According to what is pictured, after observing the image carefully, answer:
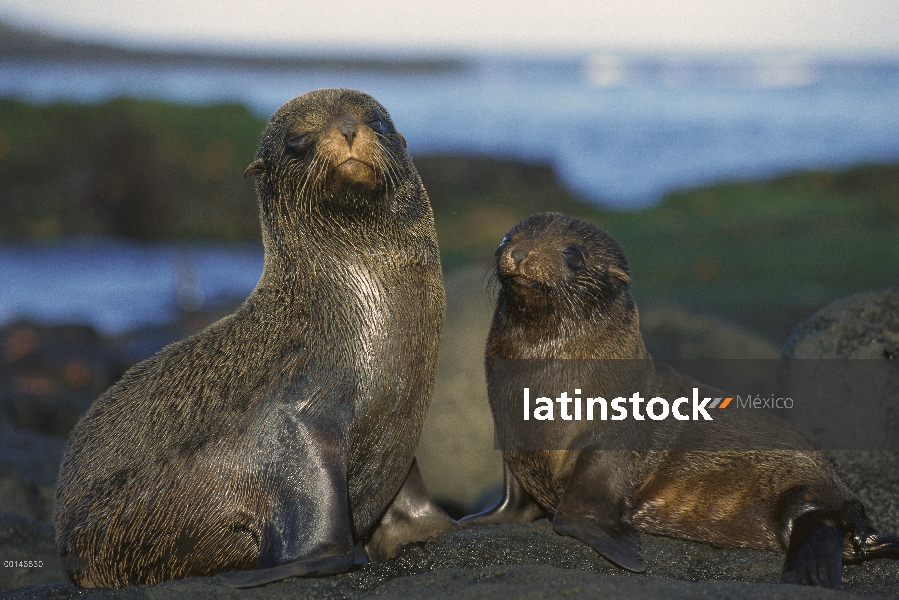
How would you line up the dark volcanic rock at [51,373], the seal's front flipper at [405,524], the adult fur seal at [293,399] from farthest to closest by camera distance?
1. the dark volcanic rock at [51,373]
2. the seal's front flipper at [405,524]
3. the adult fur seal at [293,399]

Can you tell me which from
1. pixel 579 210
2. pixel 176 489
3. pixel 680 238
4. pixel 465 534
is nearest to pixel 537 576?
pixel 465 534

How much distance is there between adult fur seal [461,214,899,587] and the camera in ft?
21.0

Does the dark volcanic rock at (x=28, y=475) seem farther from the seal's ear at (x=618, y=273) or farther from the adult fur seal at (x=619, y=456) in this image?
the seal's ear at (x=618, y=273)

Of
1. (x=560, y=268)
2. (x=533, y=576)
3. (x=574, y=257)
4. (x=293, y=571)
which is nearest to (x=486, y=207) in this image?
(x=574, y=257)

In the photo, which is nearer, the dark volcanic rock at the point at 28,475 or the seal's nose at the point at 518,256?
the seal's nose at the point at 518,256

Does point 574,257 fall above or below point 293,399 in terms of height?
above

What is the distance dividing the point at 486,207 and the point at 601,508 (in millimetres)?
18516

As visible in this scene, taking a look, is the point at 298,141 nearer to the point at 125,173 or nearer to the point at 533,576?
the point at 533,576

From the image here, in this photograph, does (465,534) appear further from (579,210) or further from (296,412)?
(579,210)

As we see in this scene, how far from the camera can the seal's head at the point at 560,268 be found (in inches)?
276

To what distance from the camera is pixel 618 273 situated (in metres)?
7.31

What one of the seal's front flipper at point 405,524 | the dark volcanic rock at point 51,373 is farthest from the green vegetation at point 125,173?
the seal's front flipper at point 405,524

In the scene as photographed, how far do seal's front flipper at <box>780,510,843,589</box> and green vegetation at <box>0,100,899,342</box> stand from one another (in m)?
8.76

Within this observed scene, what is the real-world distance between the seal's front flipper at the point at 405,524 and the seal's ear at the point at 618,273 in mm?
1986
